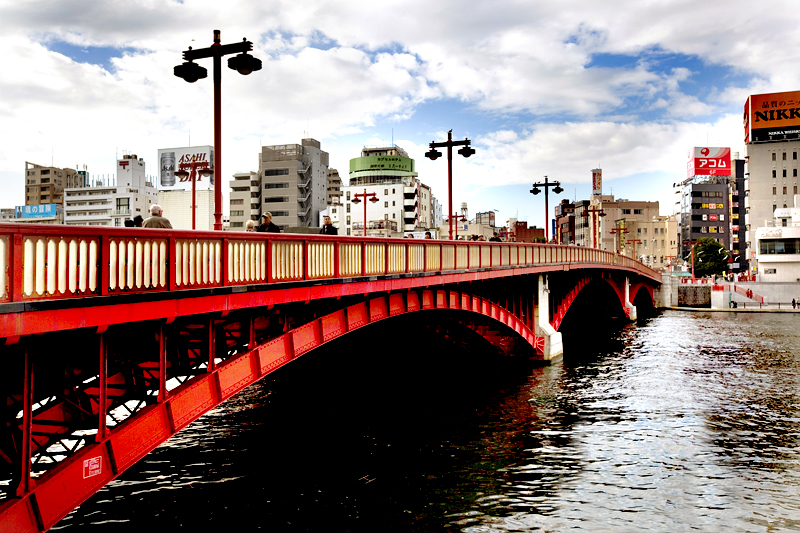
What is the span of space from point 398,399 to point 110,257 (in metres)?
21.6

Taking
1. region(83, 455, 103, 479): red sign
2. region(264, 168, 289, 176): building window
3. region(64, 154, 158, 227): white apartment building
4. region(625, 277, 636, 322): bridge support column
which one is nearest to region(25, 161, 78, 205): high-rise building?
region(64, 154, 158, 227): white apartment building

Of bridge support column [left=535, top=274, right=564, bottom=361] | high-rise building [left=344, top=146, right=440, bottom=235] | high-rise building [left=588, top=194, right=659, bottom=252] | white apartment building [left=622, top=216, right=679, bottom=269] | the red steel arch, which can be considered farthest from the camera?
high-rise building [left=588, top=194, right=659, bottom=252]

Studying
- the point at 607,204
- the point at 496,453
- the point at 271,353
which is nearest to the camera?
the point at 271,353

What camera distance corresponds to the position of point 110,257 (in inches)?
381

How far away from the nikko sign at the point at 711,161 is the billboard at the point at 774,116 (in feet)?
70.4

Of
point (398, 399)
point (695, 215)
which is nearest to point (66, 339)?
point (398, 399)

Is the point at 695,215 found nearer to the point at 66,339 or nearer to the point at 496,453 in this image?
the point at 496,453

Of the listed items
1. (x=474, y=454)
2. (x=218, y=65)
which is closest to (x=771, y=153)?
(x=474, y=454)

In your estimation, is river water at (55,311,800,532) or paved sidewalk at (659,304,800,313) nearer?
river water at (55,311,800,532)

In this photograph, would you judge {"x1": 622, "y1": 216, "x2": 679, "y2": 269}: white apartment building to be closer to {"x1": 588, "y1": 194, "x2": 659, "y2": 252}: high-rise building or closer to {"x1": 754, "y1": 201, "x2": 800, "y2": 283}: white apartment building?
{"x1": 588, "y1": 194, "x2": 659, "y2": 252}: high-rise building

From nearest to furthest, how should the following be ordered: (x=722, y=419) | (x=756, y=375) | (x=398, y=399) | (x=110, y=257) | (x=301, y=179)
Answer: (x=110, y=257), (x=722, y=419), (x=398, y=399), (x=756, y=375), (x=301, y=179)

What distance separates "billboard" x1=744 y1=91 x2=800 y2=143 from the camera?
118875 millimetres

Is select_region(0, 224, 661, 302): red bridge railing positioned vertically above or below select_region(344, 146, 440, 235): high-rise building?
below

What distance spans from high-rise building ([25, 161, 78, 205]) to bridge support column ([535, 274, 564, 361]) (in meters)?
144
